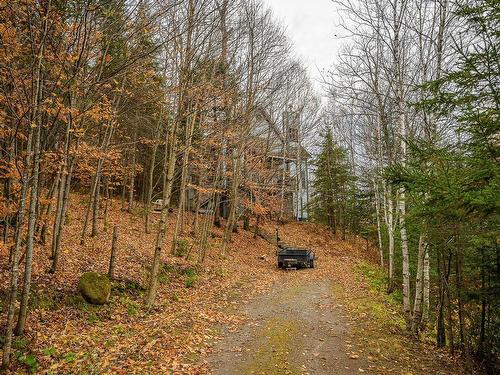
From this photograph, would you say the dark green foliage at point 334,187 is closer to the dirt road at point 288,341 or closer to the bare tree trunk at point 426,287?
the dirt road at point 288,341

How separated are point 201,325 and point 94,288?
2.95 meters

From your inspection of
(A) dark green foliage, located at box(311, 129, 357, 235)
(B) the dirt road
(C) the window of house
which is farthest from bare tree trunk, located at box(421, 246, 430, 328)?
(C) the window of house

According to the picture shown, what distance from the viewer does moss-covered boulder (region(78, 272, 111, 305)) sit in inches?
339

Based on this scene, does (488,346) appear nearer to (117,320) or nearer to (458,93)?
(458,93)

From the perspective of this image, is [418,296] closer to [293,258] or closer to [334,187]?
[293,258]

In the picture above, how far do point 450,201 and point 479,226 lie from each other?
141 cm

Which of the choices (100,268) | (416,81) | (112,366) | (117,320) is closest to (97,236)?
(100,268)

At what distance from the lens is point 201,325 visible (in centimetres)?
843

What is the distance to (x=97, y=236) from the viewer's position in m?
14.7

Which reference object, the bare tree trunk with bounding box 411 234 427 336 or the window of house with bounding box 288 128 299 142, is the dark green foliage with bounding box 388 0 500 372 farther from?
the window of house with bounding box 288 128 299 142

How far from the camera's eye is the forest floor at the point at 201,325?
621 centimetres

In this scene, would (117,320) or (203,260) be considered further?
(203,260)

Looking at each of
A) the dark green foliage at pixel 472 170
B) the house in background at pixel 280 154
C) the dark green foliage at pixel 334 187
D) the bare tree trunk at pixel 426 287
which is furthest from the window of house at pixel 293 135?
the dark green foliage at pixel 472 170

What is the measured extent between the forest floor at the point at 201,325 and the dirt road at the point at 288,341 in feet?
0.08
